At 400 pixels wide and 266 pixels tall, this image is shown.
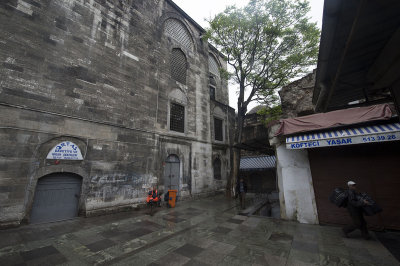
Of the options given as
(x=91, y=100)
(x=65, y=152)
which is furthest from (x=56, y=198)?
(x=91, y=100)

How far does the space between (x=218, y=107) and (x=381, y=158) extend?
40.2 ft

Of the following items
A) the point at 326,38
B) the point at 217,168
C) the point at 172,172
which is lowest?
the point at 172,172

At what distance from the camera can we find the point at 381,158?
5562 mm

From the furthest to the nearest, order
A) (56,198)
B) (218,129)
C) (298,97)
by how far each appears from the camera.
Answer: (218,129), (298,97), (56,198)

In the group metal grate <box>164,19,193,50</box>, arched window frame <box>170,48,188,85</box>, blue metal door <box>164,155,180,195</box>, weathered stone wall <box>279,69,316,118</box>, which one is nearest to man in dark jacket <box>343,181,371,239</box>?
weathered stone wall <box>279,69,316,118</box>

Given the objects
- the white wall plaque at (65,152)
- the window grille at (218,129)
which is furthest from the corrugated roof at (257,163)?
the white wall plaque at (65,152)

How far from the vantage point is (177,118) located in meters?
12.2

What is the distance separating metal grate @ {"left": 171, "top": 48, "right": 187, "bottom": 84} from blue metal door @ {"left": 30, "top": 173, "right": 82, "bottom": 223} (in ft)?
30.1

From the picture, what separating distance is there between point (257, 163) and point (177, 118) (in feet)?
41.6

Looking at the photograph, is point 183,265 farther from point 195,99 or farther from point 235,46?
point 235,46

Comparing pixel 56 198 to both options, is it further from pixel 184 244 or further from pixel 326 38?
pixel 326 38

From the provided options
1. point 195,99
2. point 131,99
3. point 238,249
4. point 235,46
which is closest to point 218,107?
point 195,99

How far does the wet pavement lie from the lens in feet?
12.4

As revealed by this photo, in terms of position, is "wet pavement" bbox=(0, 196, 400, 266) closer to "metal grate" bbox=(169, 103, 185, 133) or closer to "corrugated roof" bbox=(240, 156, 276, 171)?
"metal grate" bbox=(169, 103, 185, 133)
